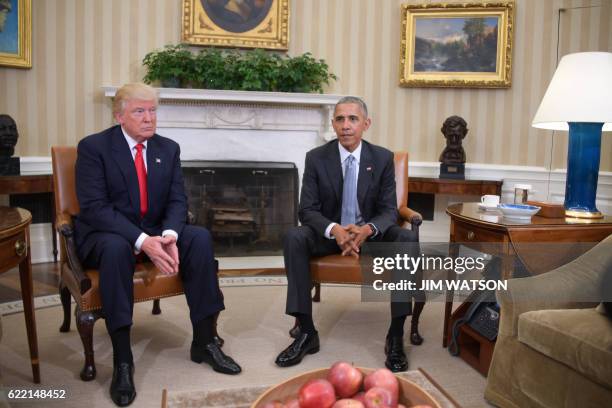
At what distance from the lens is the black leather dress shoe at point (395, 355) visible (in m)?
2.84

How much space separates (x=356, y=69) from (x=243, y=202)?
5.59 feet

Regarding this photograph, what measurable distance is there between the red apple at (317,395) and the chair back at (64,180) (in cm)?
208

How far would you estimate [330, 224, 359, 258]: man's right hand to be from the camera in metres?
3.04

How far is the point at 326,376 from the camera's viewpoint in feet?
4.94

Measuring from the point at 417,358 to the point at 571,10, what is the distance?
3.98m

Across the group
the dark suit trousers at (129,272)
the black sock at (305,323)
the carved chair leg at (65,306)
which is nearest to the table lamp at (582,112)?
the black sock at (305,323)

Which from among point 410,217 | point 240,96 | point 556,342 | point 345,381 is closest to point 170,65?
point 240,96

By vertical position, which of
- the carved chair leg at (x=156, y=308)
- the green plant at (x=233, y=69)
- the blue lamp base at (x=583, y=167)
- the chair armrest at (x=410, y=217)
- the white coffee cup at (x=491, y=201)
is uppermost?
the green plant at (x=233, y=69)

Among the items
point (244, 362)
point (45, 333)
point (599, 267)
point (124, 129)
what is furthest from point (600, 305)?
point (45, 333)

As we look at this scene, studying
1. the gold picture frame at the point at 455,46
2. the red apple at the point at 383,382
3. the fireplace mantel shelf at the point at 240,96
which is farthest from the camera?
the gold picture frame at the point at 455,46

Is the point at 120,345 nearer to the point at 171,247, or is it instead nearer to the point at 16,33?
the point at 171,247

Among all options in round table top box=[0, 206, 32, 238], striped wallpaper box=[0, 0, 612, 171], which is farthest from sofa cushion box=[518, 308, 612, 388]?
striped wallpaper box=[0, 0, 612, 171]

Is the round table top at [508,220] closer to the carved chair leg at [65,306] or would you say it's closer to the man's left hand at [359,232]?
the man's left hand at [359,232]

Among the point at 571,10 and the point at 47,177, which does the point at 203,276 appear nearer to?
the point at 47,177
